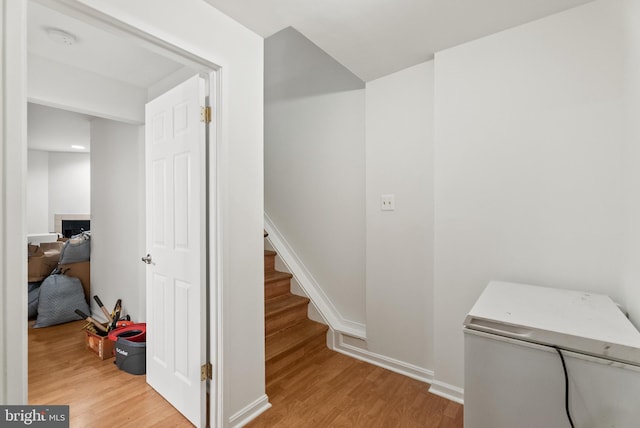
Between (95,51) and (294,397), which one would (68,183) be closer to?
(95,51)

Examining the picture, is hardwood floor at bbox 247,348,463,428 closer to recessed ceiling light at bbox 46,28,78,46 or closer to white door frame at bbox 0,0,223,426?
white door frame at bbox 0,0,223,426

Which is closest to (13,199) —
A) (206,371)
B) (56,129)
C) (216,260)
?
(216,260)

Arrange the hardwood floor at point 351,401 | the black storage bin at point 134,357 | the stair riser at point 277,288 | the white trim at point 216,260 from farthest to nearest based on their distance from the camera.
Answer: the stair riser at point 277,288
the black storage bin at point 134,357
the hardwood floor at point 351,401
the white trim at point 216,260

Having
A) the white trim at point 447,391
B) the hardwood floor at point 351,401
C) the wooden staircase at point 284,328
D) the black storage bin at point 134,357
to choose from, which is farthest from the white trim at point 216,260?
the white trim at point 447,391

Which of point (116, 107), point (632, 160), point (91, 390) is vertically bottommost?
point (91, 390)

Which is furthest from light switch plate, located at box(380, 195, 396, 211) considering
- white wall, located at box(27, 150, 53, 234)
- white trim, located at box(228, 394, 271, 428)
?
white wall, located at box(27, 150, 53, 234)

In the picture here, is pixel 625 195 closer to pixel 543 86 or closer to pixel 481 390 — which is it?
pixel 543 86

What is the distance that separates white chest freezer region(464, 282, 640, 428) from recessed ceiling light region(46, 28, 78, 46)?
2.83 metres

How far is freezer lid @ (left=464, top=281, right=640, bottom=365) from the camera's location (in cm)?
92

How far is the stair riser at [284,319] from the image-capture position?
7.94 feet

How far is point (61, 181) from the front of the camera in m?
5.80

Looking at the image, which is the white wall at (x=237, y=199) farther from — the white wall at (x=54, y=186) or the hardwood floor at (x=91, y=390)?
the white wall at (x=54, y=186)

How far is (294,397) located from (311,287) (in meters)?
1.09

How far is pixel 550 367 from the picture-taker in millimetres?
997
